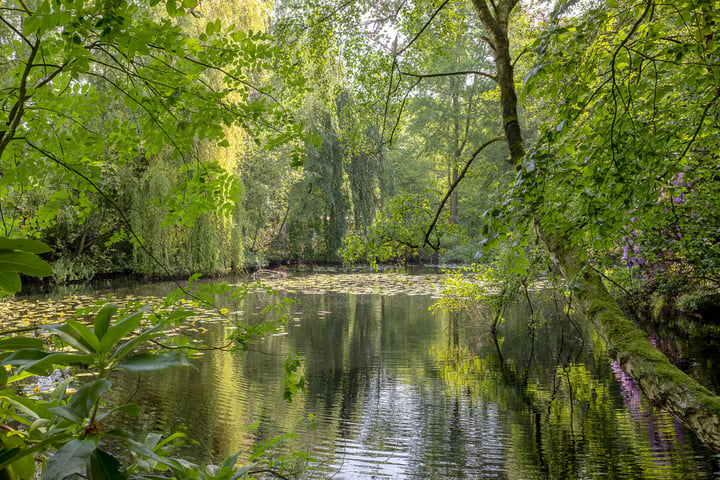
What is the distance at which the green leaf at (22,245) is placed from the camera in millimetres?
711

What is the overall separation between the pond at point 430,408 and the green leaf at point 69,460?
6.39 ft

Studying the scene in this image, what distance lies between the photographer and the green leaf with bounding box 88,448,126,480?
678 mm

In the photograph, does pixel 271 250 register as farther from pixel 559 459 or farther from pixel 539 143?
pixel 539 143

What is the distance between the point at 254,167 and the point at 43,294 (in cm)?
757

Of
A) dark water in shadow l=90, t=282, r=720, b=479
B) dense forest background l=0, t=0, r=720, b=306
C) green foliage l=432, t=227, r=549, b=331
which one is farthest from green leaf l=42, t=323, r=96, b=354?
green foliage l=432, t=227, r=549, b=331

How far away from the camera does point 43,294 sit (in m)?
10.7

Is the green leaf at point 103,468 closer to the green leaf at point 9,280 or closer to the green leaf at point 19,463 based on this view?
the green leaf at point 19,463

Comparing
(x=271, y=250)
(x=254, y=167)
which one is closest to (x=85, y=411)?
(x=254, y=167)

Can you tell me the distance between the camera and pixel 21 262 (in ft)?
2.41

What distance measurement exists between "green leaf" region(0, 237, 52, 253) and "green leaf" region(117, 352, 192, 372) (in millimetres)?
200

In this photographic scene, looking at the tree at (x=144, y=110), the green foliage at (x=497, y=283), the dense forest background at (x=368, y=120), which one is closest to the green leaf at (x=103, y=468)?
the dense forest background at (x=368, y=120)

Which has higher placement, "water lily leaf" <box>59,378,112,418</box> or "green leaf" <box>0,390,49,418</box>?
"water lily leaf" <box>59,378,112,418</box>

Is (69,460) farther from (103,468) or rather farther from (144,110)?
(144,110)

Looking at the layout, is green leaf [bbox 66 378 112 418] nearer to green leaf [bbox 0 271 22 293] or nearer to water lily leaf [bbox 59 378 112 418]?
water lily leaf [bbox 59 378 112 418]
